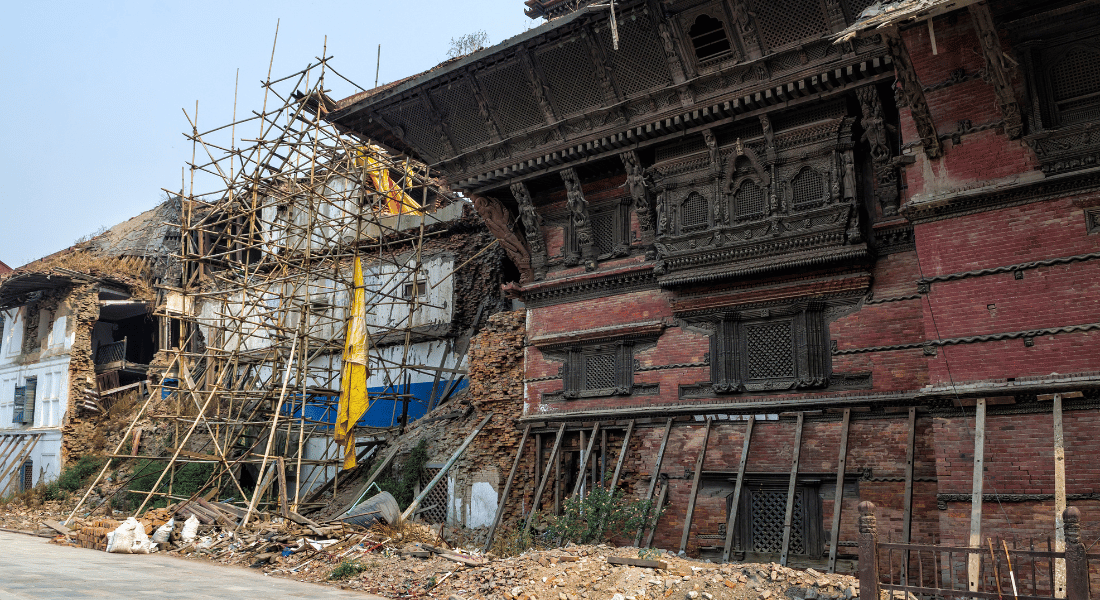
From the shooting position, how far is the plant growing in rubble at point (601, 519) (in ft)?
42.0

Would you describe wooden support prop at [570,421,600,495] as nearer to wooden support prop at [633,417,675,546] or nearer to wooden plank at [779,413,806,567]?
wooden support prop at [633,417,675,546]

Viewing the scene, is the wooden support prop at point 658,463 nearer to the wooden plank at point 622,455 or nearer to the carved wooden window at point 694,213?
the wooden plank at point 622,455

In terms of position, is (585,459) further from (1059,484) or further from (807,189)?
(1059,484)

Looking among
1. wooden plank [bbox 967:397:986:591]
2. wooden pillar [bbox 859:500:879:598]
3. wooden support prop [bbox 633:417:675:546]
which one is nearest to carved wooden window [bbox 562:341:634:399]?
wooden support prop [bbox 633:417:675:546]

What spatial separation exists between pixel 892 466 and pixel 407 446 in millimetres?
10451

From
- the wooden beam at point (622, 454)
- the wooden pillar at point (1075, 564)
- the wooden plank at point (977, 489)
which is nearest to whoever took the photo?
the wooden pillar at point (1075, 564)

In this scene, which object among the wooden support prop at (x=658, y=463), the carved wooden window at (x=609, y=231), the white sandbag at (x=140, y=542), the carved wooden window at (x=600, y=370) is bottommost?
the white sandbag at (x=140, y=542)

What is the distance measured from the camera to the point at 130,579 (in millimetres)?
11406

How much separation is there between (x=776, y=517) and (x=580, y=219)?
6.69m

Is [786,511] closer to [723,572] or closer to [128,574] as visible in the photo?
[723,572]

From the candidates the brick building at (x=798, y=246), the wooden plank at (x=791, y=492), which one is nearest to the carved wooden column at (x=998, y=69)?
the brick building at (x=798, y=246)

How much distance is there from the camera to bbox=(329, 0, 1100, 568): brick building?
9.69 metres

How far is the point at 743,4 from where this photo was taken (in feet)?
40.9

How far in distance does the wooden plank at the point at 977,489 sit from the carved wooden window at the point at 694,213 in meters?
5.66
